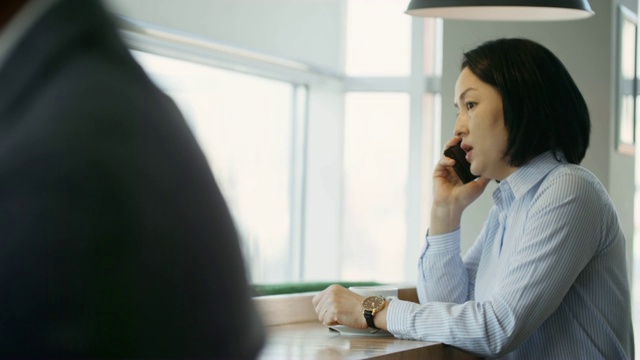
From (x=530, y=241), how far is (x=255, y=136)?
5177mm

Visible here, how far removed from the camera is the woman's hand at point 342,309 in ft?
7.42

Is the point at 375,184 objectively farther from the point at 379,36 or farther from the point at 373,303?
the point at 373,303

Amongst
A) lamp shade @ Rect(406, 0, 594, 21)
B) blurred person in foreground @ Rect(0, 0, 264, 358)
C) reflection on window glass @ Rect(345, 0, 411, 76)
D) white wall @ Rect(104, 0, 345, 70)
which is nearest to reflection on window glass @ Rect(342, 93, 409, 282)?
reflection on window glass @ Rect(345, 0, 411, 76)

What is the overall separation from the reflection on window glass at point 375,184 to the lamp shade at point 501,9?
177 inches

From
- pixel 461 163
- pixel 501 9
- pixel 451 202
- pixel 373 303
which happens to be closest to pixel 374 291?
pixel 373 303

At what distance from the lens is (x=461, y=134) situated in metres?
2.54

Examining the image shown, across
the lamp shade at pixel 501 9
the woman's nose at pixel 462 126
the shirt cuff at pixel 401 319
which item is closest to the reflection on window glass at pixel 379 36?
the lamp shade at pixel 501 9

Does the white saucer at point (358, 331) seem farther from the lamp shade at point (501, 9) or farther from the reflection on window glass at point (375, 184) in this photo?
the reflection on window glass at point (375, 184)

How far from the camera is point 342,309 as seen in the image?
7.46 feet

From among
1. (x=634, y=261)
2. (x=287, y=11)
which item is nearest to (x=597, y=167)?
(x=634, y=261)

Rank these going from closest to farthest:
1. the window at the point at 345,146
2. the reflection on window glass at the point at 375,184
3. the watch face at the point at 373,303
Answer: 1. the watch face at the point at 373,303
2. the window at the point at 345,146
3. the reflection on window glass at the point at 375,184

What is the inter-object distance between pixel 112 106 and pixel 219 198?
0.20 feet

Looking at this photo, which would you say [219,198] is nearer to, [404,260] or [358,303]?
[358,303]

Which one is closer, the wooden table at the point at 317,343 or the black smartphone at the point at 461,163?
the wooden table at the point at 317,343
